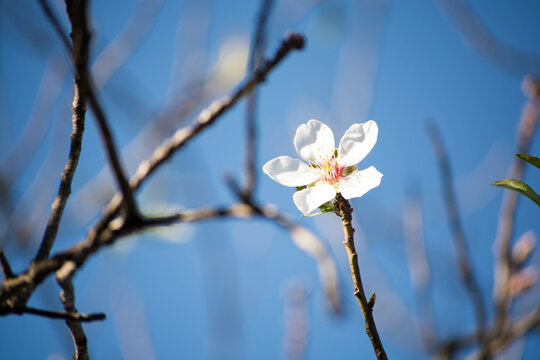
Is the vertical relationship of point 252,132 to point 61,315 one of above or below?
above

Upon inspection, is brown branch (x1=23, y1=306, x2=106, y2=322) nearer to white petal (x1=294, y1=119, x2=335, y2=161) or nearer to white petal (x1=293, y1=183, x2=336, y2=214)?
white petal (x1=293, y1=183, x2=336, y2=214)

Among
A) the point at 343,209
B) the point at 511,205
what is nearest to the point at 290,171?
the point at 343,209

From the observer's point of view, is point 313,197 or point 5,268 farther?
point 313,197

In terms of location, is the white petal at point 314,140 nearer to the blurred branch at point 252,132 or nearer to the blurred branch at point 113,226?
the blurred branch at point 252,132

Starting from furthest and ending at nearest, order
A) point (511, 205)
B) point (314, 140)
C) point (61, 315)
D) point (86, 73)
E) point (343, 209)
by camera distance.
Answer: point (511, 205), point (314, 140), point (343, 209), point (61, 315), point (86, 73)

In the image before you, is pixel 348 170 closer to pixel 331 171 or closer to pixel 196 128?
pixel 331 171

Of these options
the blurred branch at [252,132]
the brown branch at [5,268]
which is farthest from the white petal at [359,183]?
the brown branch at [5,268]

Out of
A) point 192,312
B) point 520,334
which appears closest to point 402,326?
point 520,334

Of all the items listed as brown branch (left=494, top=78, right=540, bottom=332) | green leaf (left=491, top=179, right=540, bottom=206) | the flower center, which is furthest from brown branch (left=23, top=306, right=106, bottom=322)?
brown branch (left=494, top=78, right=540, bottom=332)
